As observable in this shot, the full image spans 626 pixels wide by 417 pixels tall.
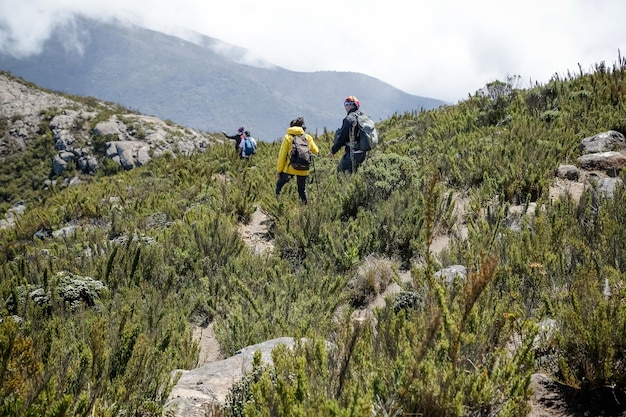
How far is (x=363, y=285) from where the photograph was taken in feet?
15.9

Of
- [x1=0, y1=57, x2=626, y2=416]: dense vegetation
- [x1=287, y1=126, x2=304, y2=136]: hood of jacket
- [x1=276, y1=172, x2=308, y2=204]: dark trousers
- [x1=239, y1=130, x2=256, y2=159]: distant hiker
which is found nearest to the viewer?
[x1=0, y1=57, x2=626, y2=416]: dense vegetation

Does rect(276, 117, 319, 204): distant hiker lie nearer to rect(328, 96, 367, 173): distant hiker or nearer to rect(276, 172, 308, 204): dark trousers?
rect(276, 172, 308, 204): dark trousers

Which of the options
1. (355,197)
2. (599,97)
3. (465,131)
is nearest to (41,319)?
(355,197)

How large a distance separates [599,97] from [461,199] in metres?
4.85

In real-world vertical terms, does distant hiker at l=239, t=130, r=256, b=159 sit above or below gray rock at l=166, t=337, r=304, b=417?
above

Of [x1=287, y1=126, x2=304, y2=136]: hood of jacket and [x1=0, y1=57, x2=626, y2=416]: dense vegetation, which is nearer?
[x1=0, y1=57, x2=626, y2=416]: dense vegetation

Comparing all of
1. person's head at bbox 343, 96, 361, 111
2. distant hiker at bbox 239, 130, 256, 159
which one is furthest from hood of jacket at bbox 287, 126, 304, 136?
distant hiker at bbox 239, 130, 256, 159

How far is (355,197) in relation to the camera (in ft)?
23.0

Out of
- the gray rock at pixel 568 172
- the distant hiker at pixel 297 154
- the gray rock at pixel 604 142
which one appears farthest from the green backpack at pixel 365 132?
the gray rock at pixel 604 142

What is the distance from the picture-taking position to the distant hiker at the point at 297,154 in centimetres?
747

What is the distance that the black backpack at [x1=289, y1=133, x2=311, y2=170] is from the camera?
7.44 m

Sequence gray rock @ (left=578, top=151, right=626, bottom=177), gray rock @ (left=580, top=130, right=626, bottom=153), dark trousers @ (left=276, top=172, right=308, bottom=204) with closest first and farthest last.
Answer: gray rock @ (left=578, top=151, right=626, bottom=177), gray rock @ (left=580, top=130, right=626, bottom=153), dark trousers @ (left=276, top=172, right=308, bottom=204)

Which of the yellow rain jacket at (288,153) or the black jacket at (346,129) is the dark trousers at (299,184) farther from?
the black jacket at (346,129)

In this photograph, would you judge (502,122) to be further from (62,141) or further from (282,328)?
(62,141)
